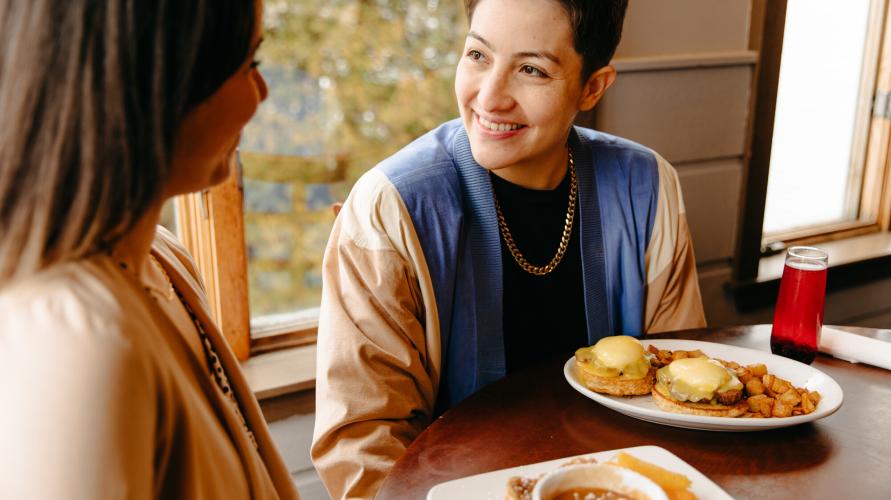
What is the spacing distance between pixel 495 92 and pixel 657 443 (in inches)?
29.0

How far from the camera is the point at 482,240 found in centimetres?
160

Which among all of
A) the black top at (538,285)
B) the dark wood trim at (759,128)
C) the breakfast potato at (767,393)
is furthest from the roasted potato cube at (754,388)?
the dark wood trim at (759,128)

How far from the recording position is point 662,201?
1.80 m

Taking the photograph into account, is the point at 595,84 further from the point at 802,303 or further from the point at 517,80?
the point at 802,303

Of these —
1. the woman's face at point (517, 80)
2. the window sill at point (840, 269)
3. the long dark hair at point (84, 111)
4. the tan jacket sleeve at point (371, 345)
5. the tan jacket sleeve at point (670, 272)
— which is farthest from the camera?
the window sill at point (840, 269)

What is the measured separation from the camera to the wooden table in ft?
3.40

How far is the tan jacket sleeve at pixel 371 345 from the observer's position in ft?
4.47

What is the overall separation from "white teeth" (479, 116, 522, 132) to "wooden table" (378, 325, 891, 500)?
52 cm

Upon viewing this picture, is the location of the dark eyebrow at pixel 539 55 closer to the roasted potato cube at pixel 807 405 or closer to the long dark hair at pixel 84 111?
the roasted potato cube at pixel 807 405

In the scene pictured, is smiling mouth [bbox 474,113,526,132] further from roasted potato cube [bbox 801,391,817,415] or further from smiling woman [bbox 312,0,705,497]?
roasted potato cube [bbox 801,391,817,415]

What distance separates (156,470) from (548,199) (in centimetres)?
116

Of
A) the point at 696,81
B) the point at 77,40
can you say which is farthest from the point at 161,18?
the point at 696,81

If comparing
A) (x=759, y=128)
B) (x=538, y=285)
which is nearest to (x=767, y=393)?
(x=538, y=285)

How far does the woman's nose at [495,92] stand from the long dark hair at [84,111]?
912mm
